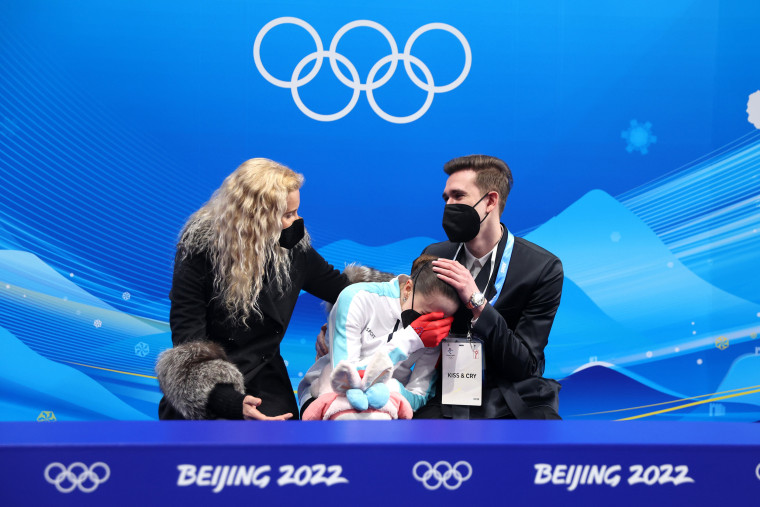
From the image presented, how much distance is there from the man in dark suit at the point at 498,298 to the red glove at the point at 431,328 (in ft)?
0.42

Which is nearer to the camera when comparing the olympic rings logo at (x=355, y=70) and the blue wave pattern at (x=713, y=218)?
the olympic rings logo at (x=355, y=70)

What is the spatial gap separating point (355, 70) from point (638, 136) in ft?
6.30

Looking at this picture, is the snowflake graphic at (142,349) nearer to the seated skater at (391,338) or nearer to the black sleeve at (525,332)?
the seated skater at (391,338)

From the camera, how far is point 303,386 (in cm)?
299

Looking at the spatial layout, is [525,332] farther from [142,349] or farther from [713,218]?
[142,349]

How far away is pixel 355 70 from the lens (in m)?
4.41

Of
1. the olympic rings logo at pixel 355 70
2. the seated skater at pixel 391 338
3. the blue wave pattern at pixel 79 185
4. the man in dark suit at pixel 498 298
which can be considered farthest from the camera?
the olympic rings logo at pixel 355 70

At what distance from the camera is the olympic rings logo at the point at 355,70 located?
4.38 meters

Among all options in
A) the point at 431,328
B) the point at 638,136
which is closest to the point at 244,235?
the point at 431,328

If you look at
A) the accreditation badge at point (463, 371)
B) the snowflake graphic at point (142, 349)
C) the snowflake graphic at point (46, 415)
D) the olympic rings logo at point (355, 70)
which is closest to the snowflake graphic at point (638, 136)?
the olympic rings logo at point (355, 70)

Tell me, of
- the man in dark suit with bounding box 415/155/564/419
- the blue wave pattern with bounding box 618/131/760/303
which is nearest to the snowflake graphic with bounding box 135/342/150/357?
the man in dark suit with bounding box 415/155/564/419

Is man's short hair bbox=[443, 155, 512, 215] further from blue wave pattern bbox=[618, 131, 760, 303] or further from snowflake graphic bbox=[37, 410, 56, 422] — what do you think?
snowflake graphic bbox=[37, 410, 56, 422]

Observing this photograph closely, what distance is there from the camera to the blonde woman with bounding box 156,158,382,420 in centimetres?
265

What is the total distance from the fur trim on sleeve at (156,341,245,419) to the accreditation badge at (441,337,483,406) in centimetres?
80
